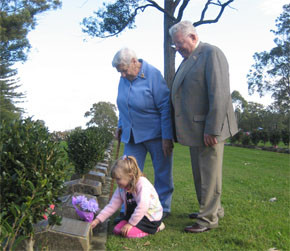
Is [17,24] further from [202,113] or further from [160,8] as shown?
[202,113]

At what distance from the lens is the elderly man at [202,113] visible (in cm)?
334

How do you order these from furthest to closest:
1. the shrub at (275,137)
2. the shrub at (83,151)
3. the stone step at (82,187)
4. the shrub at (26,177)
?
the shrub at (275,137) → the shrub at (83,151) → the stone step at (82,187) → the shrub at (26,177)

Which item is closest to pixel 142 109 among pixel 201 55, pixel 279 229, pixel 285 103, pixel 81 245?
pixel 201 55

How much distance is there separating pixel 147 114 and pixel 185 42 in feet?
3.07

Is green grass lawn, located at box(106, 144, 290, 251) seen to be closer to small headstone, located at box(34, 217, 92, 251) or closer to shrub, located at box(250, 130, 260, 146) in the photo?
small headstone, located at box(34, 217, 92, 251)

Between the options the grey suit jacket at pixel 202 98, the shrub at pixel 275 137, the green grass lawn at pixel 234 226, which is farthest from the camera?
the shrub at pixel 275 137

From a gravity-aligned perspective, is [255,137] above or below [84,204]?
below

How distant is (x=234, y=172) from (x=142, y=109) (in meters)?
5.30

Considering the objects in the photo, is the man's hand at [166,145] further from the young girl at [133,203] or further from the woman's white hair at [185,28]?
the woman's white hair at [185,28]

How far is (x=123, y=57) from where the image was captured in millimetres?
3674

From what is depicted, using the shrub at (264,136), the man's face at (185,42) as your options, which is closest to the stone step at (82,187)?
the man's face at (185,42)

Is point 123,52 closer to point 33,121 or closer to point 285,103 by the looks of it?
point 33,121

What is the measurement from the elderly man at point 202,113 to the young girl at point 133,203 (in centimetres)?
43

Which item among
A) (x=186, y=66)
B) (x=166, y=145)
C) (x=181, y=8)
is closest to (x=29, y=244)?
(x=166, y=145)
